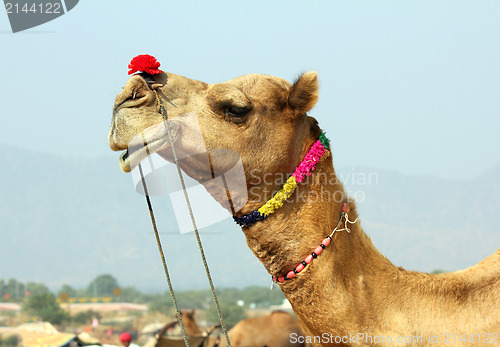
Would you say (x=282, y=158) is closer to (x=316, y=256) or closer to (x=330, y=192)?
(x=330, y=192)

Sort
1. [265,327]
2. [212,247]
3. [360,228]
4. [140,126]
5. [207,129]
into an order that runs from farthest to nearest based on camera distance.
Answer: [212,247], [265,327], [360,228], [207,129], [140,126]

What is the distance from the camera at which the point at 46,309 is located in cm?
3688

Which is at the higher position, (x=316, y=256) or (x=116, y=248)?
(x=116, y=248)

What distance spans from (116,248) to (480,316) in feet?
501

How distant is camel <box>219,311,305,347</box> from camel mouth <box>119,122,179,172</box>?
7814 mm

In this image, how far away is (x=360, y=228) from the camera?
9.95 feet

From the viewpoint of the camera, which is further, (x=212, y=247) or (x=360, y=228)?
(x=212, y=247)

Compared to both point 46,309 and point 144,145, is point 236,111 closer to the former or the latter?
point 144,145

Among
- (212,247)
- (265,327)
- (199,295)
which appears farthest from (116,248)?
(265,327)

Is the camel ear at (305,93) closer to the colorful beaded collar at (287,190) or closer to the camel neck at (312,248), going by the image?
the colorful beaded collar at (287,190)

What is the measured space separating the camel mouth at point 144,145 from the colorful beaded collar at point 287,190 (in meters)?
0.56

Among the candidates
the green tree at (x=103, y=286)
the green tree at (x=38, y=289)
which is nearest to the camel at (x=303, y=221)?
Result: the green tree at (x=38, y=289)

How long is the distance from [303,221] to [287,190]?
0.18 meters

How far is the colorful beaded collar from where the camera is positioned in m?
2.84
